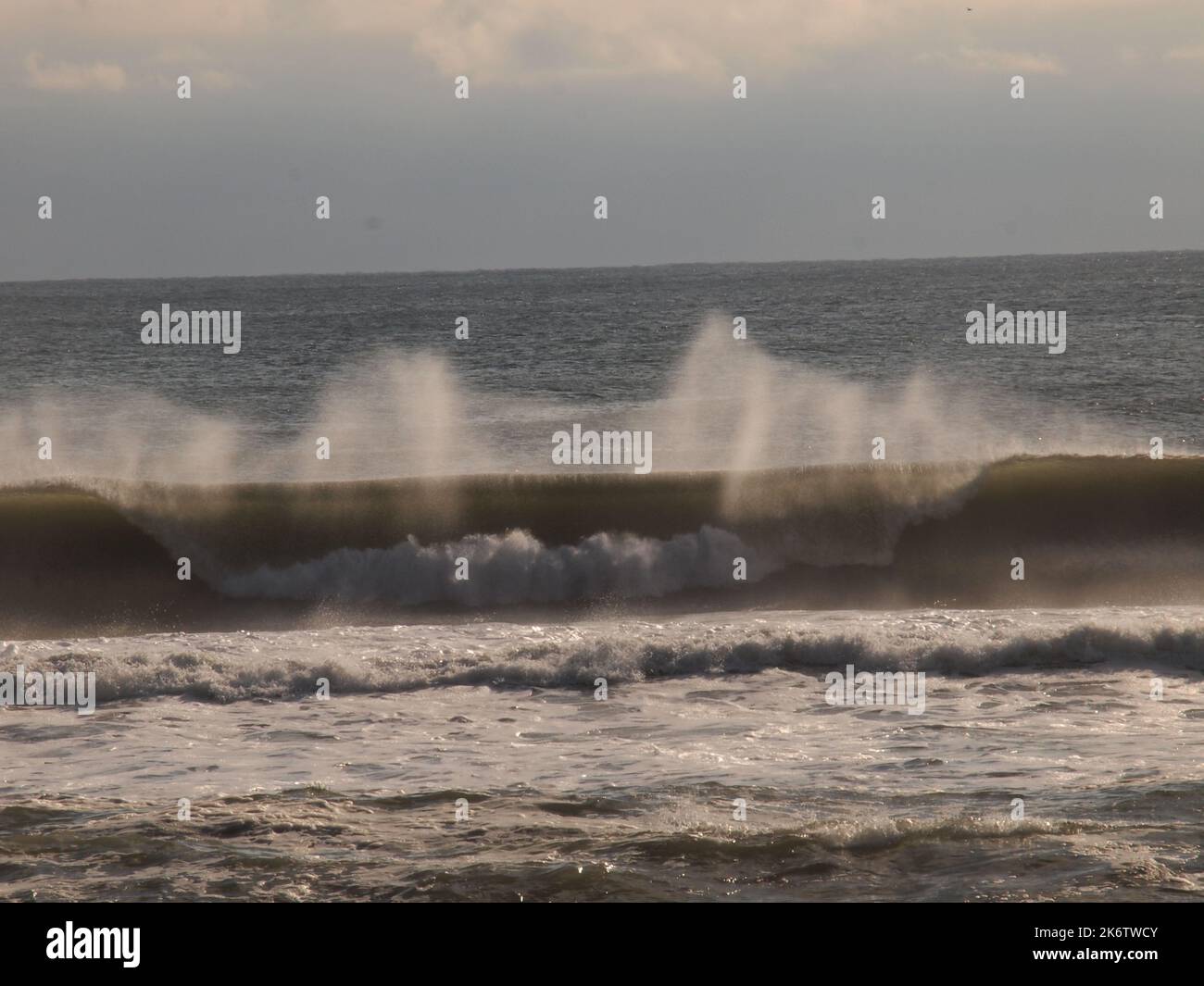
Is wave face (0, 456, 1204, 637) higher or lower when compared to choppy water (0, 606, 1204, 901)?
higher

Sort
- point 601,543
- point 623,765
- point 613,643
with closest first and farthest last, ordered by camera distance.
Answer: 1. point 623,765
2. point 613,643
3. point 601,543

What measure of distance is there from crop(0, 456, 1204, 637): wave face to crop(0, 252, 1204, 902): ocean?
0.06m

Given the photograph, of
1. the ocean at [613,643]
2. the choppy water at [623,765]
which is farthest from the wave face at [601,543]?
the choppy water at [623,765]

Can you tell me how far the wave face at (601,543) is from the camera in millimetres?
15992

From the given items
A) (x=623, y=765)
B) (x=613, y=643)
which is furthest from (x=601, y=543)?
(x=623, y=765)

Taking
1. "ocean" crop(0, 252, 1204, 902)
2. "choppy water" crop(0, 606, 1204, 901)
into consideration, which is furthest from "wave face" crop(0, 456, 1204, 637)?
"choppy water" crop(0, 606, 1204, 901)

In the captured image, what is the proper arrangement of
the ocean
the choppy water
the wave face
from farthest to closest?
the wave face → the ocean → the choppy water

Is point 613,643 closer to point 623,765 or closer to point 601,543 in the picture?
point 623,765

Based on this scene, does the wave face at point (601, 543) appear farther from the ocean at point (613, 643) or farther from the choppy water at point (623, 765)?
the choppy water at point (623, 765)

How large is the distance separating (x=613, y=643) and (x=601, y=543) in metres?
5.16

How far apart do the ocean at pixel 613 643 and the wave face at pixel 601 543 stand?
0.20ft

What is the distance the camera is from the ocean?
283 inches

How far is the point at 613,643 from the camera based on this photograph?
11.8 m

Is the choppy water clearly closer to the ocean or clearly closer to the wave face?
the ocean
